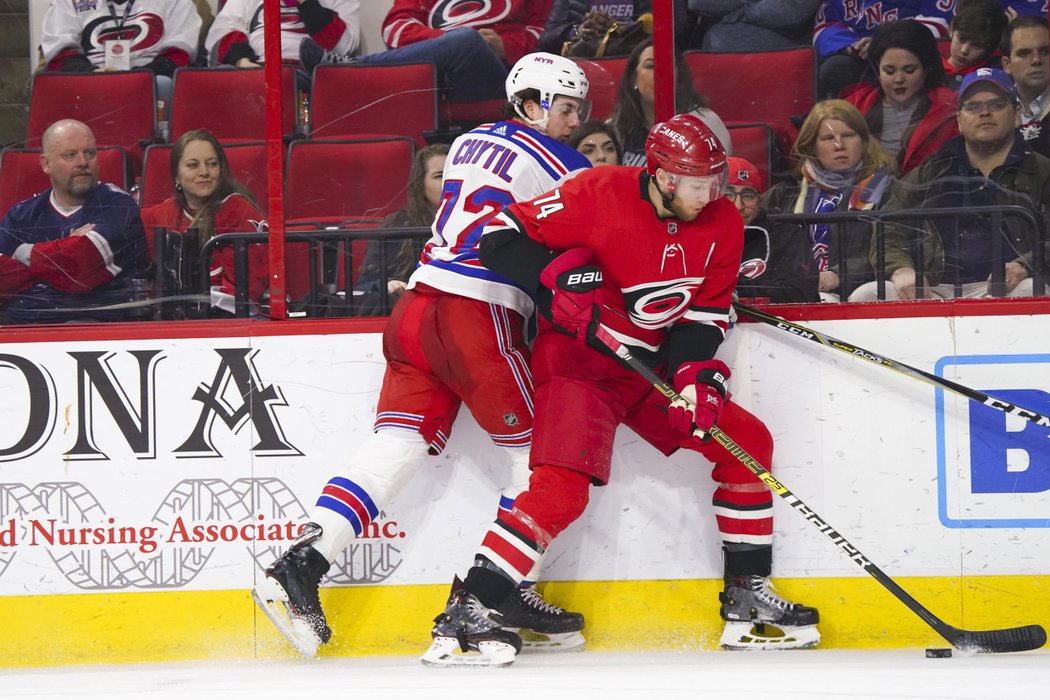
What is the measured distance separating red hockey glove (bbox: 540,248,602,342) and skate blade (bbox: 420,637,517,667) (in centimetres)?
76

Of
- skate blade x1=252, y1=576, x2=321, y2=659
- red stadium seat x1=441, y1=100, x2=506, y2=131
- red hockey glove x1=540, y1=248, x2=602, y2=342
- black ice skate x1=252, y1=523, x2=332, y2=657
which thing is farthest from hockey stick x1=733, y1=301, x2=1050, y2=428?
skate blade x1=252, y1=576, x2=321, y2=659

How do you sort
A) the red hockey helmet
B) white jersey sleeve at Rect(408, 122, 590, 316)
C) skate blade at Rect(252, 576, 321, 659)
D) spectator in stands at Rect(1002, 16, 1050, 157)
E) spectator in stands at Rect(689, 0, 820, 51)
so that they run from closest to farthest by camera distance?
the red hockey helmet
skate blade at Rect(252, 576, 321, 659)
white jersey sleeve at Rect(408, 122, 590, 316)
spectator in stands at Rect(1002, 16, 1050, 157)
spectator in stands at Rect(689, 0, 820, 51)

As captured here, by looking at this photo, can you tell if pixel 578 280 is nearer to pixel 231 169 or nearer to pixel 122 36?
pixel 231 169

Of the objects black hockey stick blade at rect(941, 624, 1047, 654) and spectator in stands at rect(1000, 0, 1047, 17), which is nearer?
black hockey stick blade at rect(941, 624, 1047, 654)

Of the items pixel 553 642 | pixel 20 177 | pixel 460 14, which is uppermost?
pixel 460 14

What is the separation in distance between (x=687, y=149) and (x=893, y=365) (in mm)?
766

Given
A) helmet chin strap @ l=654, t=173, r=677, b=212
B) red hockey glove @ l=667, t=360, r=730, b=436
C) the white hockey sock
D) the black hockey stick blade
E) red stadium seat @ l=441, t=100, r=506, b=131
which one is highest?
red stadium seat @ l=441, t=100, r=506, b=131

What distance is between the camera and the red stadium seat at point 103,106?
323 centimetres

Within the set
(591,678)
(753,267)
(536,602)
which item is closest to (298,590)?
(536,602)

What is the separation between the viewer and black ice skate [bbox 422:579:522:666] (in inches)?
113

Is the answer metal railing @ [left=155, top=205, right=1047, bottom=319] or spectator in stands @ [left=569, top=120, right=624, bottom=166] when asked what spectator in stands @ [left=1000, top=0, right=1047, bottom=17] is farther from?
spectator in stands @ [left=569, top=120, right=624, bottom=166]

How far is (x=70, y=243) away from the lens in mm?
3238

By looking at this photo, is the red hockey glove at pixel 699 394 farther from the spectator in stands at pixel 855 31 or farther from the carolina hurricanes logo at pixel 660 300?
the spectator in stands at pixel 855 31

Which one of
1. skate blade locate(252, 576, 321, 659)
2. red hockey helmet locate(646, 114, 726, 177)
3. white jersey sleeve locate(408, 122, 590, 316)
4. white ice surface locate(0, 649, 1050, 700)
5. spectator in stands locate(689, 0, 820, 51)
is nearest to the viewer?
white ice surface locate(0, 649, 1050, 700)
